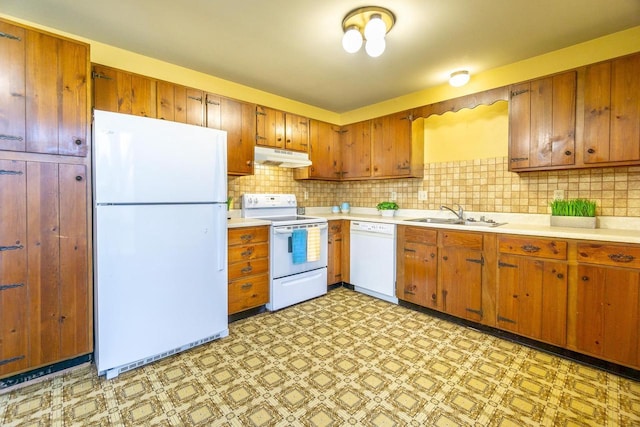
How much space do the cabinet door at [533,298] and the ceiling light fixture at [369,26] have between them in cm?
197

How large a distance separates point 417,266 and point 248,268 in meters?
1.72

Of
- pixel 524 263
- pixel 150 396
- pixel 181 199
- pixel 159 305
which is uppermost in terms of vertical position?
pixel 181 199

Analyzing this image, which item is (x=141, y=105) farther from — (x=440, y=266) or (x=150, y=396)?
(x=440, y=266)

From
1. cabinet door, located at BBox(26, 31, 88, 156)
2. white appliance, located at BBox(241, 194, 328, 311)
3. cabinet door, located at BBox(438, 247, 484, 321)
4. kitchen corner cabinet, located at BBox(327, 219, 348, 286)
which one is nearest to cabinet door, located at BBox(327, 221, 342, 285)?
kitchen corner cabinet, located at BBox(327, 219, 348, 286)

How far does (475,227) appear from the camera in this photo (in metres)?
2.54

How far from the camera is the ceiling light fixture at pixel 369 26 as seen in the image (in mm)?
1975

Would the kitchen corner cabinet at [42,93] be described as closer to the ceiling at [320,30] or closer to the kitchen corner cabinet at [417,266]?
the ceiling at [320,30]

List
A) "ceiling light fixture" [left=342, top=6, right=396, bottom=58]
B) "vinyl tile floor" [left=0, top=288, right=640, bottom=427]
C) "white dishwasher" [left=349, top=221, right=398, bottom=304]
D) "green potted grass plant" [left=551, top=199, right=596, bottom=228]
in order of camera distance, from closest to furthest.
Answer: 1. "vinyl tile floor" [left=0, top=288, right=640, bottom=427]
2. "ceiling light fixture" [left=342, top=6, right=396, bottom=58]
3. "green potted grass plant" [left=551, top=199, right=596, bottom=228]
4. "white dishwasher" [left=349, top=221, right=398, bottom=304]

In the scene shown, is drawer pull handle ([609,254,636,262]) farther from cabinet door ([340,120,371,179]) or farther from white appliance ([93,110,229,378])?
white appliance ([93,110,229,378])

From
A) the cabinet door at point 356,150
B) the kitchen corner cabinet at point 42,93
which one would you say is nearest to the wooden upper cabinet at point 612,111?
the cabinet door at point 356,150

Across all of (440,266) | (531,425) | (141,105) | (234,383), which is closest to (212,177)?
(141,105)

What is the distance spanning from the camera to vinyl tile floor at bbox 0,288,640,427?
1.58m

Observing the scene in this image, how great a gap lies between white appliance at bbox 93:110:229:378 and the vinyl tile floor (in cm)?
22

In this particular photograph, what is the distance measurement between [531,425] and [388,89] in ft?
10.7
